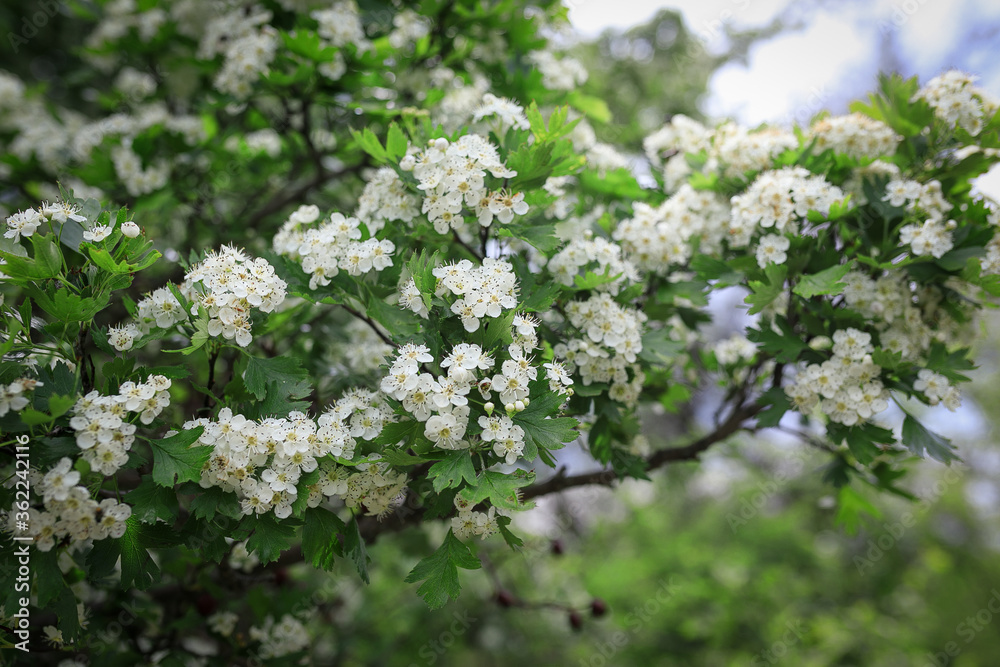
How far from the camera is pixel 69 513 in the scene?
1.45 meters

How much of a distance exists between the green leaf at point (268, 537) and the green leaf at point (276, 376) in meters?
0.34

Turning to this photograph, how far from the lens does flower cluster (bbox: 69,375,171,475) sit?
4.69 feet

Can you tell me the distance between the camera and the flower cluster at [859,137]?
7.91ft

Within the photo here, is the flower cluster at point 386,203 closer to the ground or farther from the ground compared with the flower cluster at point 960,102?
closer to the ground

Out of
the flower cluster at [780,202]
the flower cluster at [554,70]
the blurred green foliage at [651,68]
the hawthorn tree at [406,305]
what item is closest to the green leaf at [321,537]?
the hawthorn tree at [406,305]

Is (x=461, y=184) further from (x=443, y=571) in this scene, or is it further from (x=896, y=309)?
(x=896, y=309)

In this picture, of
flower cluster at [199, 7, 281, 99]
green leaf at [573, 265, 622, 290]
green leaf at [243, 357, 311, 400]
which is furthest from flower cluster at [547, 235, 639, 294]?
flower cluster at [199, 7, 281, 99]

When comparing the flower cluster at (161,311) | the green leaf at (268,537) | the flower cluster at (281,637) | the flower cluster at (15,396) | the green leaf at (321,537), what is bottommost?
the flower cluster at (281,637)

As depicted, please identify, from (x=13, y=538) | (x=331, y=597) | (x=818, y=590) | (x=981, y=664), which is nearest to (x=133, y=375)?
(x=13, y=538)

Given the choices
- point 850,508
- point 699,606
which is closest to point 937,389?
point 850,508

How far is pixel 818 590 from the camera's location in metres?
6.50

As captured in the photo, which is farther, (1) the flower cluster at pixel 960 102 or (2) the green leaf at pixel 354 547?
(1) the flower cluster at pixel 960 102

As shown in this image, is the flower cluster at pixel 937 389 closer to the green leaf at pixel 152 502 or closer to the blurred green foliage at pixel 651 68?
the green leaf at pixel 152 502

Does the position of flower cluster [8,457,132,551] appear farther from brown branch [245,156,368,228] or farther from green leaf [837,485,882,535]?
green leaf [837,485,882,535]
